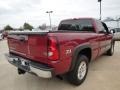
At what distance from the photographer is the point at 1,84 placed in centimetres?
438

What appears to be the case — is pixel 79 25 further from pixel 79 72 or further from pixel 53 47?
pixel 53 47

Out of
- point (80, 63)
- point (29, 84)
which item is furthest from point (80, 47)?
point (29, 84)

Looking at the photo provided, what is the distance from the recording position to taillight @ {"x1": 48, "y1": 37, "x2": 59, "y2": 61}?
3016 millimetres

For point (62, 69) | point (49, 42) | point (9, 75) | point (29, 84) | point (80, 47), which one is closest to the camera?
point (49, 42)

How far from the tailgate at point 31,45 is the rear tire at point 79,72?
96 cm

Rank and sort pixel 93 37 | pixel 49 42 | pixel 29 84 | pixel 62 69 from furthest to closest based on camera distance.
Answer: pixel 93 37
pixel 29 84
pixel 62 69
pixel 49 42

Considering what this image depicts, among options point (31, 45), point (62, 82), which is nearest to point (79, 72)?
point (62, 82)

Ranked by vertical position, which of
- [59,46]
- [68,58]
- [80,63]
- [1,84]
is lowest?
[1,84]

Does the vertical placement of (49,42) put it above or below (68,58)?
above

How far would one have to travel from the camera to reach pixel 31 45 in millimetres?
3367

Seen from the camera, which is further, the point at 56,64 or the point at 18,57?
the point at 18,57

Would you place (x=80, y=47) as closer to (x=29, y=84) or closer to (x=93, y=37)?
(x=93, y=37)

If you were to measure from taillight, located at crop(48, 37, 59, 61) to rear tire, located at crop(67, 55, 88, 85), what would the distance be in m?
0.90

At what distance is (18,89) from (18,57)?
0.84m
